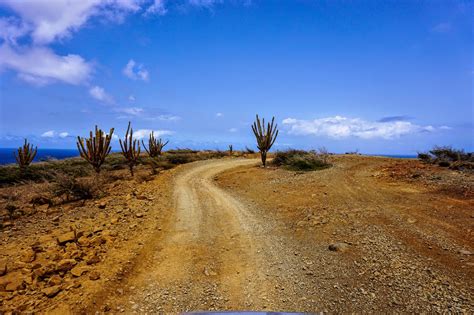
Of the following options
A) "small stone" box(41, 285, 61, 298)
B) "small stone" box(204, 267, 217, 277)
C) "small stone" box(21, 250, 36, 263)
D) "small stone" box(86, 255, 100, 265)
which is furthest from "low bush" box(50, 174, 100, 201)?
"small stone" box(204, 267, 217, 277)

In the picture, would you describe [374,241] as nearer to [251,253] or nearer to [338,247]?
[338,247]

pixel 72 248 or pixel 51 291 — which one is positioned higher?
pixel 72 248

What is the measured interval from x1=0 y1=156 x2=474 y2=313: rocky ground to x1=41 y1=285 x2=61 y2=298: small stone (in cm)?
2

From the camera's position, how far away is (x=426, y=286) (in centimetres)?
454

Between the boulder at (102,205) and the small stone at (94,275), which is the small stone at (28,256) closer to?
the small stone at (94,275)

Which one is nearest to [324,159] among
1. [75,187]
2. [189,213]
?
[189,213]

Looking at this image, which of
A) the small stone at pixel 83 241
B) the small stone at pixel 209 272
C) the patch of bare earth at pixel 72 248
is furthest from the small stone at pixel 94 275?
the small stone at pixel 209 272

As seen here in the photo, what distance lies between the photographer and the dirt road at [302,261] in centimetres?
437

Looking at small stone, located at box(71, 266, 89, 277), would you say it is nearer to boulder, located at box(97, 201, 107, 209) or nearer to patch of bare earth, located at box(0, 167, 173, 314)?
patch of bare earth, located at box(0, 167, 173, 314)

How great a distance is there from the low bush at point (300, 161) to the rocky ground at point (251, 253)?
18.9ft

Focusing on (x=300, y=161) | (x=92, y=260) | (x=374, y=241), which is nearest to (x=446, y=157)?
(x=300, y=161)

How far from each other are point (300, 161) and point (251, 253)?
11.6 metres

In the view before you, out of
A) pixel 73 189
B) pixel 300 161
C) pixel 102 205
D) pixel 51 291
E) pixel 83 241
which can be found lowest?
pixel 51 291

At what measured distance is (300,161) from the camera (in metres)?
16.9
